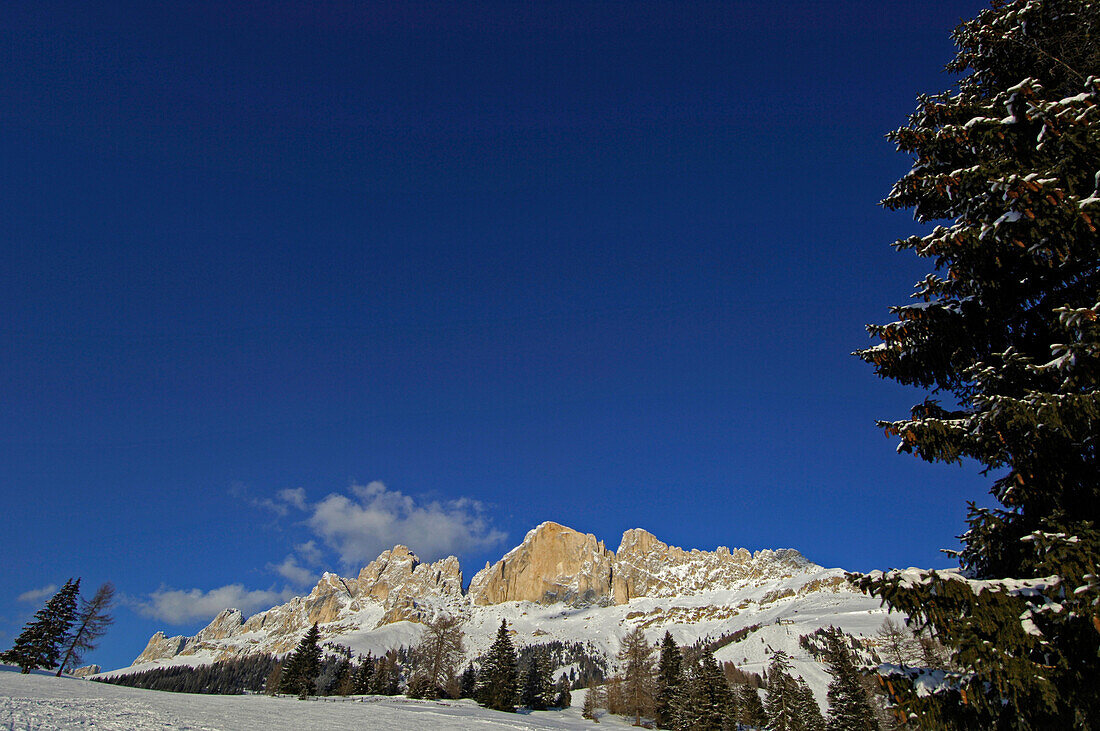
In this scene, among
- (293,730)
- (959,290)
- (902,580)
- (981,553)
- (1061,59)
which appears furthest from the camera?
(293,730)

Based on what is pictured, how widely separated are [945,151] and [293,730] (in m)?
25.1

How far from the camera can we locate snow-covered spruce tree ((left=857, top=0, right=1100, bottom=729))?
5340 mm

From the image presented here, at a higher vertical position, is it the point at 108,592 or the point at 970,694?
the point at 108,592

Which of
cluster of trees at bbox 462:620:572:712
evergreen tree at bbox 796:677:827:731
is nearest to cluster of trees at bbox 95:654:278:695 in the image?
cluster of trees at bbox 462:620:572:712

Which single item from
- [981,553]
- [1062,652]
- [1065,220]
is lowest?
[1062,652]

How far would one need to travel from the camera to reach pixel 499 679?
56875 mm

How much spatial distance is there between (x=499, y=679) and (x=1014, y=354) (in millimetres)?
61837

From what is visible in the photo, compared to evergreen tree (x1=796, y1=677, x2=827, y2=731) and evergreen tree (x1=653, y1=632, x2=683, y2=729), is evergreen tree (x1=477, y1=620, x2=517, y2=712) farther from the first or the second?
evergreen tree (x1=796, y1=677, x2=827, y2=731)

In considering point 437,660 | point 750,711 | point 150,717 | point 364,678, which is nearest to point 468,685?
point 437,660

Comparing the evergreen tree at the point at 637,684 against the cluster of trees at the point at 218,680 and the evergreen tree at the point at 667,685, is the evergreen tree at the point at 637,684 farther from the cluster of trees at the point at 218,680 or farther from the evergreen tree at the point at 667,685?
the cluster of trees at the point at 218,680

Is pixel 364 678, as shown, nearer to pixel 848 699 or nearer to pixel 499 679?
pixel 499 679

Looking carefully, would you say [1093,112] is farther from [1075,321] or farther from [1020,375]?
[1020,375]

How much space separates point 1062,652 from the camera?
526cm

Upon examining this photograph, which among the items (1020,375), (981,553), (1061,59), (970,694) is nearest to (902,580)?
(970,694)
